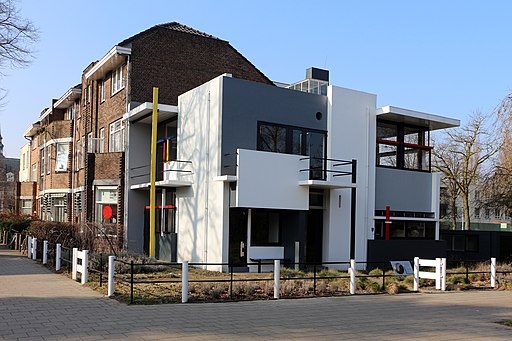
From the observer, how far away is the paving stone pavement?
9.38 metres

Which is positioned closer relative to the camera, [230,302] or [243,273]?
[230,302]

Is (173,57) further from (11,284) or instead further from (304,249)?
(11,284)

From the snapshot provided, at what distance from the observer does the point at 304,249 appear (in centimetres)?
2034

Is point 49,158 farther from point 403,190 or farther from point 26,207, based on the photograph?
point 403,190

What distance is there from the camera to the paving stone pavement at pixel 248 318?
9375mm

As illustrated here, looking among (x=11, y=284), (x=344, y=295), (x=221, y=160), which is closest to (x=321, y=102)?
(x=221, y=160)

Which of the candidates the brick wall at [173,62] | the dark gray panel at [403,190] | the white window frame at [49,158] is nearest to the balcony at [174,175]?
the brick wall at [173,62]

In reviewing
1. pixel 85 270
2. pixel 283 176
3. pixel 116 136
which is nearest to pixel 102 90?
pixel 116 136

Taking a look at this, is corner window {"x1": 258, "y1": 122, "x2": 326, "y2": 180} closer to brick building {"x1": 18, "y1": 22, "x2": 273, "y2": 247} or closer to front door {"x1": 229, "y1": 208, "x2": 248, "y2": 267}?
front door {"x1": 229, "y1": 208, "x2": 248, "y2": 267}

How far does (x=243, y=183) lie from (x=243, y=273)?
314 centimetres

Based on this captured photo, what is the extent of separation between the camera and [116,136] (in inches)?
1062

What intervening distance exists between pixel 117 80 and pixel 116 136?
8.81 feet

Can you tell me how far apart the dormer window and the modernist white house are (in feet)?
0.16

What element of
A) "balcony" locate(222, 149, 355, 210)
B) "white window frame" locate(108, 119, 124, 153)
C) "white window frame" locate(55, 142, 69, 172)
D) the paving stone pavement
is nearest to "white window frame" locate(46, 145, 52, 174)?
"white window frame" locate(55, 142, 69, 172)
